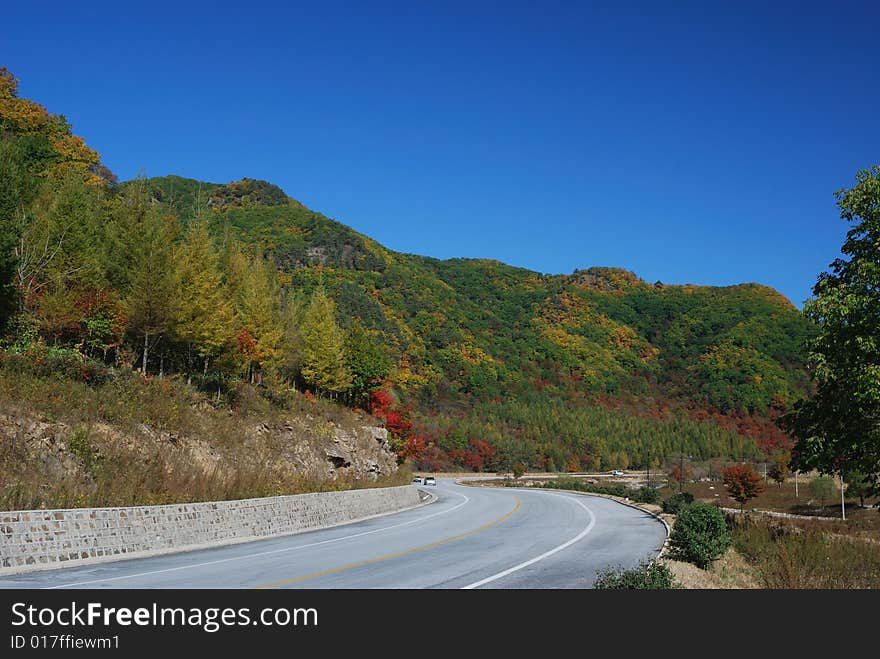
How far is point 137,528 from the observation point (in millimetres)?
14570

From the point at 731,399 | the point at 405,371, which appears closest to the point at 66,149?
the point at 405,371

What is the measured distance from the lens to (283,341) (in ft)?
157

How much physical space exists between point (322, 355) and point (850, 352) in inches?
1503

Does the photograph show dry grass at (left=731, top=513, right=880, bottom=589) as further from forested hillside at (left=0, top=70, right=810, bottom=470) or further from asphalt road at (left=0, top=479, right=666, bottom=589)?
forested hillside at (left=0, top=70, right=810, bottom=470)

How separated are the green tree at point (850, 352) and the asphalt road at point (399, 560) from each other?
5392mm

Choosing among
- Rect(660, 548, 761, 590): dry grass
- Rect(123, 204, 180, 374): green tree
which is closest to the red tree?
Rect(660, 548, 761, 590): dry grass

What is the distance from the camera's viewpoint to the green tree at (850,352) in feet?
50.8

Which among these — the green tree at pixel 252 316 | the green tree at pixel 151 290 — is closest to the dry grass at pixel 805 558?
the green tree at pixel 151 290

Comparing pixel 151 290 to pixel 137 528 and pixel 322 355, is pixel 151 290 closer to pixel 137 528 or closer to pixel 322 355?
pixel 137 528

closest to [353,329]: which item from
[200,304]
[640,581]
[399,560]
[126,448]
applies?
[200,304]

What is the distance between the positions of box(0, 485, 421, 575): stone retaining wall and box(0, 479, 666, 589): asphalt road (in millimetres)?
557

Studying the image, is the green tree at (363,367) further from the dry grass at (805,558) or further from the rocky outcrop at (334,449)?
the dry grass at (805,558)
